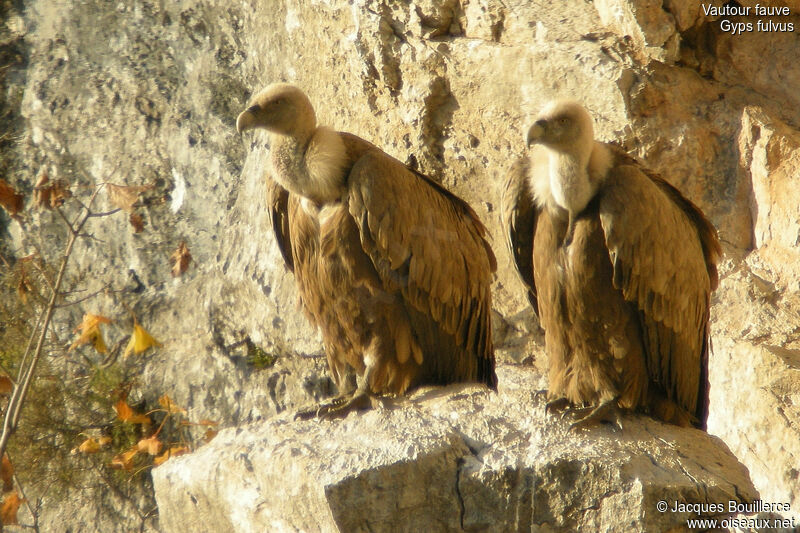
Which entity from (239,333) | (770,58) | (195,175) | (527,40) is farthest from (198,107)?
(770,58)

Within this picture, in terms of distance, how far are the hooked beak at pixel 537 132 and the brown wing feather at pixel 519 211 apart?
0.43 metres

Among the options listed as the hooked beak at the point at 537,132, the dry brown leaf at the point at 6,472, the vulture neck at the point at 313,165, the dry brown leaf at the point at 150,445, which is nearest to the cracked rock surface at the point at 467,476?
the vulture neck at the point at 313,165

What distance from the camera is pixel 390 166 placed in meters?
4.88

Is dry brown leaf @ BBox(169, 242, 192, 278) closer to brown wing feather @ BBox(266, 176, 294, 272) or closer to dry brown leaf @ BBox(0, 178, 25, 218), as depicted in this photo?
dry brown leaf @ BBox(0, 178, 25, 218)

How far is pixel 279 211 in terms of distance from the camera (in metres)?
5.27

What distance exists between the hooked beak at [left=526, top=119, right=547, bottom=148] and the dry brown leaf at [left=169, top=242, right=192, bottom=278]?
14.6 ft

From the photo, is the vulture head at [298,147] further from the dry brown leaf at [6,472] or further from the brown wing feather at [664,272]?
the dry brown leaf at [6,472]

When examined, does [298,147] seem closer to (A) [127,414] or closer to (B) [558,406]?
(B) [558,406]

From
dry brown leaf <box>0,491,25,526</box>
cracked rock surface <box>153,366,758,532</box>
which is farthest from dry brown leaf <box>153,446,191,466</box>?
cracked rock surface <box>153,366,758,532</box>

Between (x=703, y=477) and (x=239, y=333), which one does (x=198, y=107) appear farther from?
(x=703, y=477)

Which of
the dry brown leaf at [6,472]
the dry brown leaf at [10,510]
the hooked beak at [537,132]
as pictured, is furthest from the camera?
the dry brown leaf at [10,510]

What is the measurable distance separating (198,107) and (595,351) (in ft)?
16.0

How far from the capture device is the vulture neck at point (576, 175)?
440cm

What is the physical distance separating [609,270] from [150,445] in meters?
4.03
